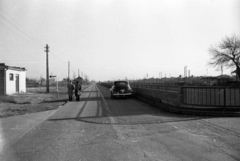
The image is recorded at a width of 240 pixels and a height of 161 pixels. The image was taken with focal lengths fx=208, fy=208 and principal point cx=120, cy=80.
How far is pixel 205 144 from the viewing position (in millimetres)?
5426

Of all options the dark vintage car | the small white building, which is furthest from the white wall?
the dark vintage car

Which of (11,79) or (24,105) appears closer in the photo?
(24,105)

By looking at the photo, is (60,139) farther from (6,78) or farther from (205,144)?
(6,78)

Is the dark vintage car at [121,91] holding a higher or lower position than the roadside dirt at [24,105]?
higher

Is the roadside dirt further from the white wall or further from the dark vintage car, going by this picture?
the white wall

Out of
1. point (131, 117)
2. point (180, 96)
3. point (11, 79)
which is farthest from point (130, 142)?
point (11, 79)

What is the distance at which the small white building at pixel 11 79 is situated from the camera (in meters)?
24.9

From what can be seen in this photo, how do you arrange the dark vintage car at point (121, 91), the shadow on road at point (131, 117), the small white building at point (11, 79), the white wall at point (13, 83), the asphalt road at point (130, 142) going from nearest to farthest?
the asphalt road at point (130, 142)
the shadow on road at point (131, 117)
the dark vintage car at point (121, 91)
the small white building at point (11, 79)
the white wall at point (13, 83)

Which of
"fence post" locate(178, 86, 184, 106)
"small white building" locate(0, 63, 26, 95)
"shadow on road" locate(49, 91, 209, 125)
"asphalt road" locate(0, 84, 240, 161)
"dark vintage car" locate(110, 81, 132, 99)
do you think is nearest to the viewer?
"asphalt road" locate(0, 84, 240, 161)

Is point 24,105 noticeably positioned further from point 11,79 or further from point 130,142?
point 11,79

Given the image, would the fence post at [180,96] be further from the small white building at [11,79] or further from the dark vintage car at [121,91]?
the small white building at [11,79]

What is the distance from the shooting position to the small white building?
24875 mm

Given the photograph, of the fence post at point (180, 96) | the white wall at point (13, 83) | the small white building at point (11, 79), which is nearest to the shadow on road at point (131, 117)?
the fence post at point (180, 96)

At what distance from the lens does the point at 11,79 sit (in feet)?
90.7
